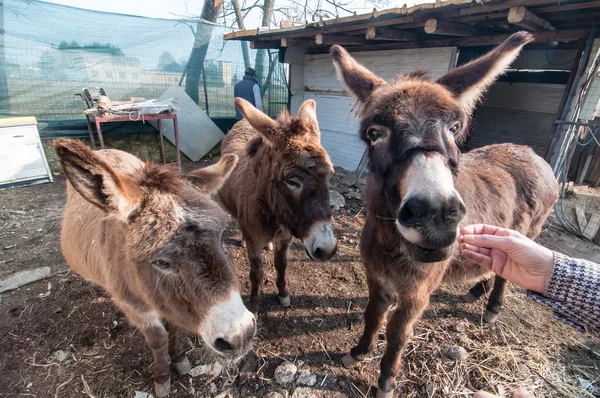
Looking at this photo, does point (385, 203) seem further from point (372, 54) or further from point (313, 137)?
point (372, 54)

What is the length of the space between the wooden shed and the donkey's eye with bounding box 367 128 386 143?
293cm

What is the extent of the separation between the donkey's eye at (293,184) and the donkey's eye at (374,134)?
1.05m

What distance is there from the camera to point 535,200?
300 cm

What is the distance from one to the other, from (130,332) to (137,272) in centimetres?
199

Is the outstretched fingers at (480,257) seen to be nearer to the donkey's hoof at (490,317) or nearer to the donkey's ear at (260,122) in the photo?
the donkey's hoof at (490,317)

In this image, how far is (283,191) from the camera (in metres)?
2.87

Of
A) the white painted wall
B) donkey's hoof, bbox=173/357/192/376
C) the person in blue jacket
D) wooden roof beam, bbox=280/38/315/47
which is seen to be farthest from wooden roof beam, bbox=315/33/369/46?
donkey's hoof, bbox=173/357/192/376

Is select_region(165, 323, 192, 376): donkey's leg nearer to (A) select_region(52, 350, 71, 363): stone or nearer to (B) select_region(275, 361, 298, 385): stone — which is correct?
(B) select_region(275, 361, 298, 385): stone

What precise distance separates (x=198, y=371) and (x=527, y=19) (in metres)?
7.11

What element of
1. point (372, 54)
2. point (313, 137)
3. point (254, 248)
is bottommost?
point (254, 248)

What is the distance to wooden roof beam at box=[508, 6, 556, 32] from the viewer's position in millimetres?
4383

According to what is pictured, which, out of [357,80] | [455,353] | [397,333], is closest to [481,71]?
[357,80]

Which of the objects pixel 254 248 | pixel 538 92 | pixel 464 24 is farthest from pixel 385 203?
pixel 538 92

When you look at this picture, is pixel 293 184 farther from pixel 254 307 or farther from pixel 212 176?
pixel 254 307
